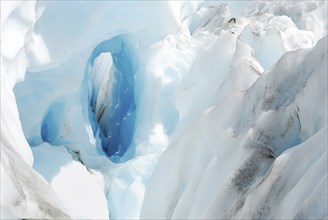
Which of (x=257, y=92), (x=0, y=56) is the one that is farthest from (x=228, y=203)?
(x=0, y=56)

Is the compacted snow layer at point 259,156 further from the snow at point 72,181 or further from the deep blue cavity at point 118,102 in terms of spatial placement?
the deep blue cavity at point 118,102

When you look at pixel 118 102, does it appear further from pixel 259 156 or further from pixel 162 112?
pixel 259 156

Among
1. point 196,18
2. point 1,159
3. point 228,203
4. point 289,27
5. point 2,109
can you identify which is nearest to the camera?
point 1,159

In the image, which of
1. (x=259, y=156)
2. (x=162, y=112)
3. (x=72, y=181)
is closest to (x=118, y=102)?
(x=162, y=112)

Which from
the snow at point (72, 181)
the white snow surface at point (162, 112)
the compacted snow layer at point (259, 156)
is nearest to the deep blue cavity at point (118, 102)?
the white snow surface at point (162, 112)

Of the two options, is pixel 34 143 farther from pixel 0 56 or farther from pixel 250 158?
pixel 250 158

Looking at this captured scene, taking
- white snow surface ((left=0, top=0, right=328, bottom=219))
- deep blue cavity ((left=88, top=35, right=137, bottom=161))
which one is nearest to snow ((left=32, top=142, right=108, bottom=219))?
white snow surface ((left=0, top=0, right=328, bottom=219))
